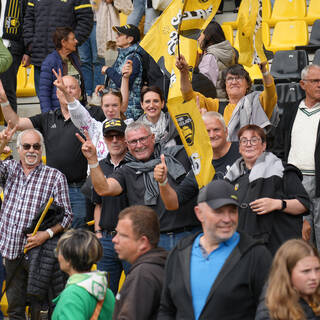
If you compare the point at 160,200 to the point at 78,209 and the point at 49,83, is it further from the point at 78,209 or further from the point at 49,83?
the point at 49,83

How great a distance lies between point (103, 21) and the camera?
1211 cm

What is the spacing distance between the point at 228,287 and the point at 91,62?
7.67 meters

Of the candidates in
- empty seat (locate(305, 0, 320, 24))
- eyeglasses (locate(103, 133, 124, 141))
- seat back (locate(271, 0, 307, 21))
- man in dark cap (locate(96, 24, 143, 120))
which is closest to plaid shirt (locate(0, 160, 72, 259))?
eyeglasses (locate(103, 133, 124, 141))

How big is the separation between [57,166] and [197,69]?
1979mm

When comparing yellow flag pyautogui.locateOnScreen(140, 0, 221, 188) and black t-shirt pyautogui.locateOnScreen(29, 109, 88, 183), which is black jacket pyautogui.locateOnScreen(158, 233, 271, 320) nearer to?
yellow flag pyautogui.locateOnScreen(140, 0, 221, 188)

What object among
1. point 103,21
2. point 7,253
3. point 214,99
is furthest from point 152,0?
point 7,253

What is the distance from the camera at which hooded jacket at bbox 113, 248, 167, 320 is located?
4.69 metres

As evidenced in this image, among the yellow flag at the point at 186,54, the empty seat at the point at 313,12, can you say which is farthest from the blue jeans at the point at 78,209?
the empty seat at the point at 313,12

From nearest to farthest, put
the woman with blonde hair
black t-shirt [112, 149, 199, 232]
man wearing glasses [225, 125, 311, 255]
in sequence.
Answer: the woman with blonde hair < man wearing glasses [225, 125, 311, 255] < black t-shirt [112, 149, 199, 232]

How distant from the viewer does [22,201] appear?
23.6ft

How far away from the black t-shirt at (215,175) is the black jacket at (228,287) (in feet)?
5.56

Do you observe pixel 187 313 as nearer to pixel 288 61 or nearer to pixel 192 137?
pixel 192 137

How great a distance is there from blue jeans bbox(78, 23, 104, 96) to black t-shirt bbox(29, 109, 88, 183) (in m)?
3.22

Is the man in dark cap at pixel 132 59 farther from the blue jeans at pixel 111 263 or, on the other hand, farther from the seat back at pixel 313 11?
the seat back at pixel 313 11
